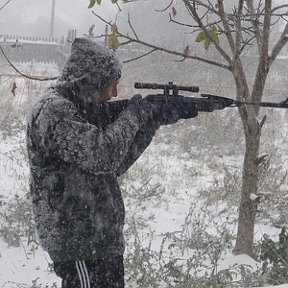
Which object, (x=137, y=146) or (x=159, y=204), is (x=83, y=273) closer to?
(x=137, y=146)

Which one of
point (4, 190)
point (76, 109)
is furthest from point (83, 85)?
point (4, 190)

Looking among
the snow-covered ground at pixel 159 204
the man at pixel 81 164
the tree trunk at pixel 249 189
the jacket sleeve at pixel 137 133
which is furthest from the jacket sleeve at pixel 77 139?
the snow-covered ground at pixel 159 204

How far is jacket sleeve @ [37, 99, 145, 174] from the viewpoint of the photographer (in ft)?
6.34

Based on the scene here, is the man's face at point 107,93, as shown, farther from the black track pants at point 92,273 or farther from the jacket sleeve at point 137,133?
the black track pants at point 92,273

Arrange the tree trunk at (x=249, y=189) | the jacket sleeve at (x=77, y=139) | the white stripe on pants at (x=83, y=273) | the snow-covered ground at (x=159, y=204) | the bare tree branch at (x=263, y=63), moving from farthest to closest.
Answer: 1. the snow-covered ground at (x=159, y=204)
2. the tree trunk at (x=249, y=189)
3. the bare tree branch at (x=263, y=63)
4. the white stripe on pants at (x=83, y=273)
5. the jacket sleeve at (x=77, y=139)

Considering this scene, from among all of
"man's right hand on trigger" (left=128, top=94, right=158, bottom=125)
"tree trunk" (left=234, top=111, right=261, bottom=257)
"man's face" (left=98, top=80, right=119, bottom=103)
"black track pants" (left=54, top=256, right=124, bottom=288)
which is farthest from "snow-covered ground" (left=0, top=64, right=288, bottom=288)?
Answer: "man's face" (left=98, top=80, right=119, bottom=103)

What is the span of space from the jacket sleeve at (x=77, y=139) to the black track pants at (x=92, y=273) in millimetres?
481

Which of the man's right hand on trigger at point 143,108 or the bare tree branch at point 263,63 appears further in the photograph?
the bare tree branch at point 263,63

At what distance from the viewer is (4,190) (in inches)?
217

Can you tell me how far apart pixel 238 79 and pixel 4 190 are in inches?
130

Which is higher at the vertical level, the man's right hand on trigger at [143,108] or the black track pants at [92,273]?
the man's right hand on trigger at [143,108]

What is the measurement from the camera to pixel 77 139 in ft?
6.33

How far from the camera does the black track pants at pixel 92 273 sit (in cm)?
217

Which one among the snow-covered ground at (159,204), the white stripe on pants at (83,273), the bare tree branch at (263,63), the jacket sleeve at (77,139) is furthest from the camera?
the snow-covered ground at (159,204)
